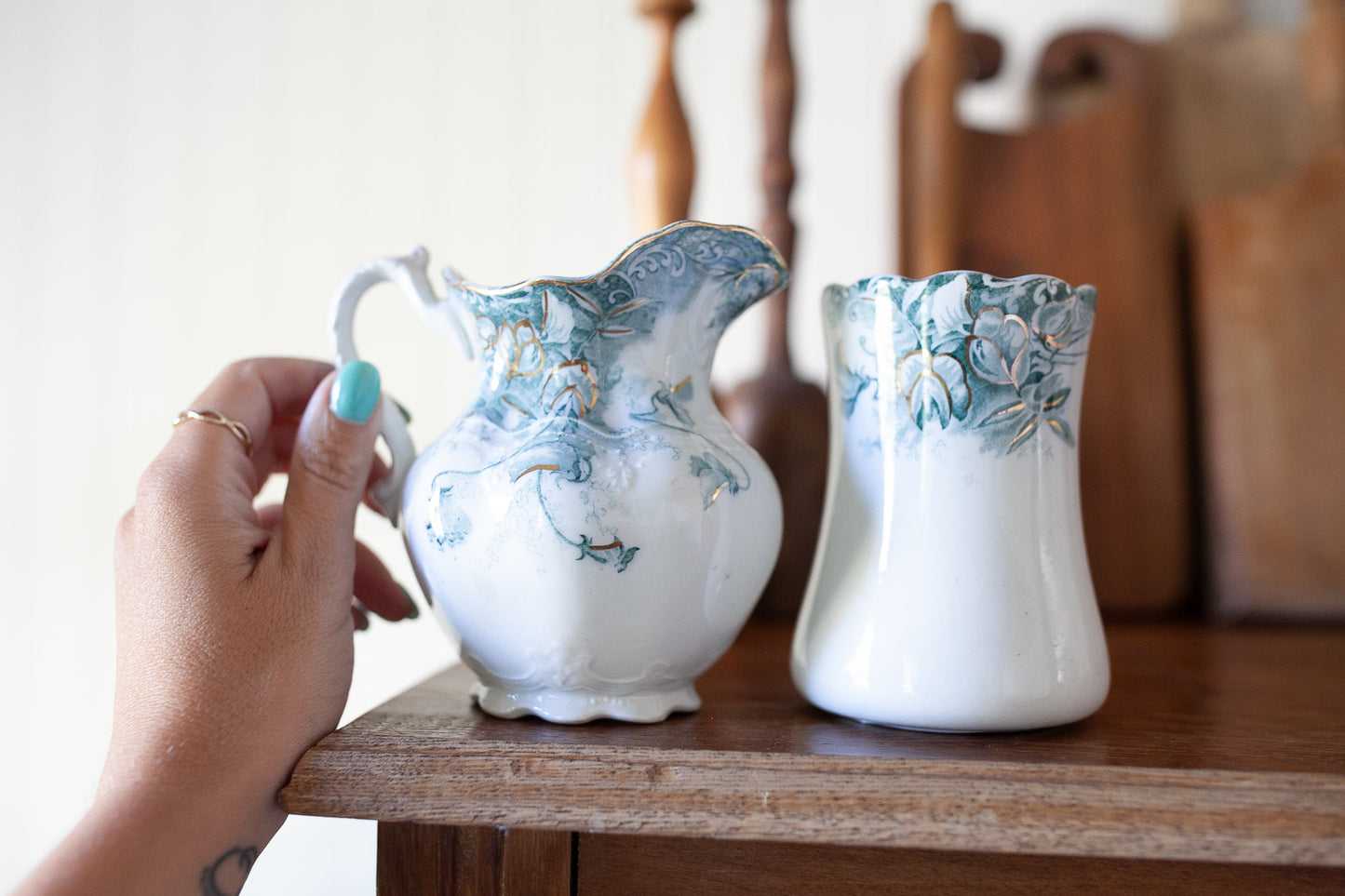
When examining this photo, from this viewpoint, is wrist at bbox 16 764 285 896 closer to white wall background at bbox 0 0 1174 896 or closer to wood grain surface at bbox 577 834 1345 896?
wood grain surface at bbox 577 834 1345 896

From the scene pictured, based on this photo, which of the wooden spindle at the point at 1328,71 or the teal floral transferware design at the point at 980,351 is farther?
the wooden spindle at the point at 1328,71

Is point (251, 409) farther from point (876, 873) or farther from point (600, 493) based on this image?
point (876, 873)

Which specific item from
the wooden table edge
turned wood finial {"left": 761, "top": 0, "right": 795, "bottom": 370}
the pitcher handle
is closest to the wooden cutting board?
turned wood finial {"left": 761, "top": 0, "right": 795, "bottom": 370}

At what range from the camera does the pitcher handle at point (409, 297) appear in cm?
36

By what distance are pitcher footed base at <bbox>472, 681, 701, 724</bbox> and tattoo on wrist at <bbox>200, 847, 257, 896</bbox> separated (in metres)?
0.09

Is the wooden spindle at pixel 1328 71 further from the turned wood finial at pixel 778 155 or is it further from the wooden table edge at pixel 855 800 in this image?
the wooden table edge at pixel 855 800

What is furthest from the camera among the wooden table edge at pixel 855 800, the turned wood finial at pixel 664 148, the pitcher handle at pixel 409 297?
the turned wood finial at pixel 664 148

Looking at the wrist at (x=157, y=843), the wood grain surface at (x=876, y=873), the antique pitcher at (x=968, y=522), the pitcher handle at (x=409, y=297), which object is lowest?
the wood grain surface at (x=876, y=873)

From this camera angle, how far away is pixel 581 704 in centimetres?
32

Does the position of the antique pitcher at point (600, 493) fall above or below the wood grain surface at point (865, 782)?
above

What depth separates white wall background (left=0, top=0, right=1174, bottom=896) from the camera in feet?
2.44

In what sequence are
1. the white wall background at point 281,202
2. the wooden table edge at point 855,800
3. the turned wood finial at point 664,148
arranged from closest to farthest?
1. the wooden table edge at point 855,800
2. the turned wood finial at point 664,148
3. the white wall background at point 281,202

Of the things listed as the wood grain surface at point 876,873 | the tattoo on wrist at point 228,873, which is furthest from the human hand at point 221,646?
the wood grain surface at point 876,873

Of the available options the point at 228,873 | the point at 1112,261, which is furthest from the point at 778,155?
the point at 228,873
